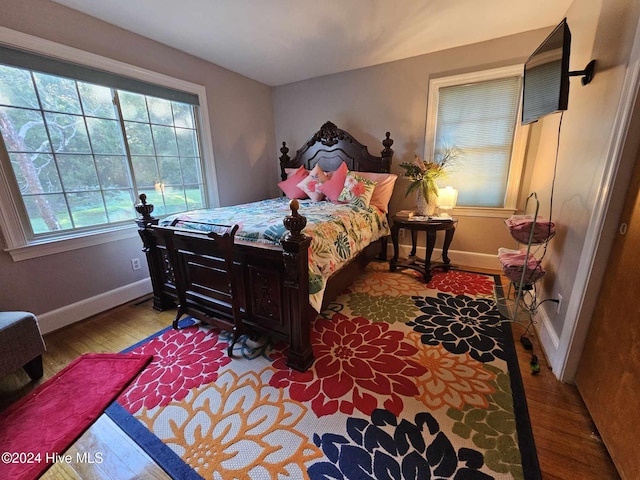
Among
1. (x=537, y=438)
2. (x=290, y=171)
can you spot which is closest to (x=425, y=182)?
(x=290, y=171)

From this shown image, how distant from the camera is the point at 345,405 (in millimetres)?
1442

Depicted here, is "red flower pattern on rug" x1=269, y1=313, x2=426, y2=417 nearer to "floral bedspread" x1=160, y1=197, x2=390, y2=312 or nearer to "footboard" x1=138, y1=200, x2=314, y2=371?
"footboard" x1=138, y1=200, x2=314, y2=371

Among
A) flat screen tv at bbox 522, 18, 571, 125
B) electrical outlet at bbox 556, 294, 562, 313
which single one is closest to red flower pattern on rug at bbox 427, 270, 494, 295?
electrical outlet at bbox 556, 294, 562, 313

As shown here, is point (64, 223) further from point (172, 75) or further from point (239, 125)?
point (239, 125)

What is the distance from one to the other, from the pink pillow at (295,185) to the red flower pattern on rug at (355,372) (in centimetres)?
196

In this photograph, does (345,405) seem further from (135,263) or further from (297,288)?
(135,263)

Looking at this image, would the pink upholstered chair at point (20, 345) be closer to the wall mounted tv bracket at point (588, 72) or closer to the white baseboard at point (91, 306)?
the white baseboard at point (91, 306)

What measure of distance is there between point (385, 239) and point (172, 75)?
9.98 ft

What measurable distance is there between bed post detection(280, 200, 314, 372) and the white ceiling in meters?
1.86

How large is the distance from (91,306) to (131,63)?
2263 mm

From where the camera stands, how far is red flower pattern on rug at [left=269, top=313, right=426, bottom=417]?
1.47m

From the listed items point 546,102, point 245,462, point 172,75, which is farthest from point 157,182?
point 546,102

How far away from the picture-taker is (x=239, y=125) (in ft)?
12.0

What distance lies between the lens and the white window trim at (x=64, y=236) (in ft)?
6.15
